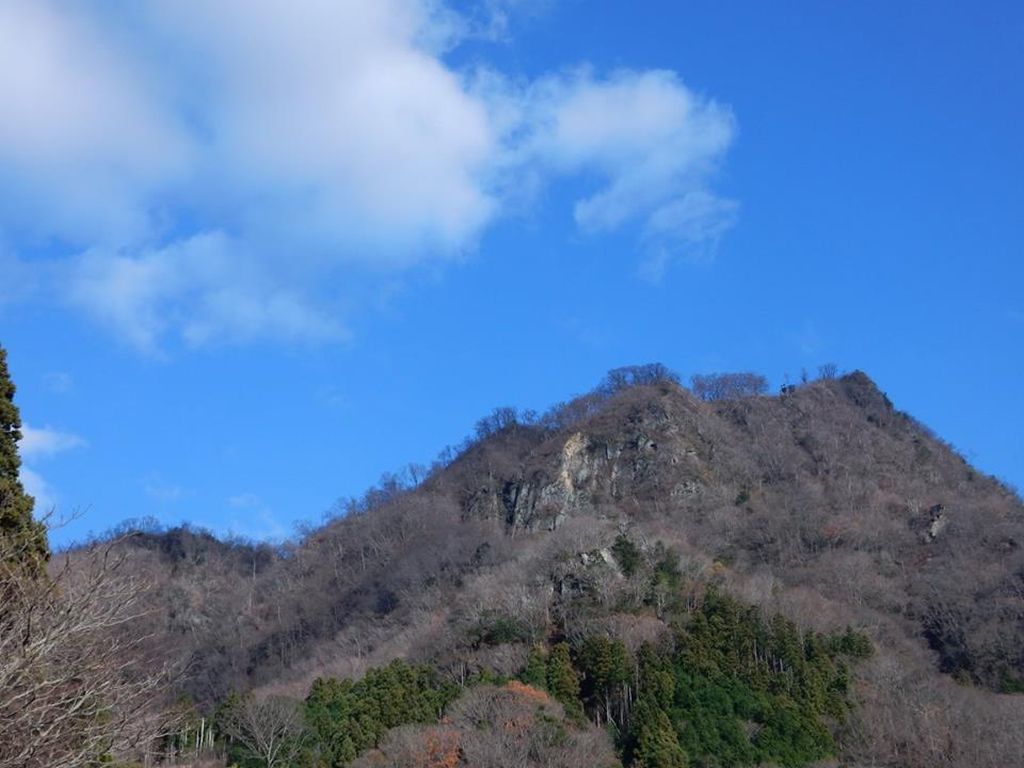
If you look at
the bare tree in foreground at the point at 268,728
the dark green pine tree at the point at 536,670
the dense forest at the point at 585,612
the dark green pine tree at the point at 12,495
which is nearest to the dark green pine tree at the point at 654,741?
the dense forest at the point at 585,612

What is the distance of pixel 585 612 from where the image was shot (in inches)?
1989

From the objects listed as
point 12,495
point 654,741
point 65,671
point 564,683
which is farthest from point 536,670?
point 65,671

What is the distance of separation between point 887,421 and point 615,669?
65.1 m

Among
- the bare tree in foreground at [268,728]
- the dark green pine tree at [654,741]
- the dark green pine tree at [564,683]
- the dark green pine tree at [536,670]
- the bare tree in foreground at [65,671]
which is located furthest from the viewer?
the dark green pine tree at [536,670]

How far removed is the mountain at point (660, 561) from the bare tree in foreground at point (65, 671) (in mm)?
Result: 19452

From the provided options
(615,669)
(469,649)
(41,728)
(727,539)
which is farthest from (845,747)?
(41,728)

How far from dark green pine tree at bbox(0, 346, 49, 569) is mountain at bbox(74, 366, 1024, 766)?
15381 mm

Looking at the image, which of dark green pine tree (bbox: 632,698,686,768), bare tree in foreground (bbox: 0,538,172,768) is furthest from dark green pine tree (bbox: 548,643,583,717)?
bare tree in foreground (bbox: 0,538,172,768)

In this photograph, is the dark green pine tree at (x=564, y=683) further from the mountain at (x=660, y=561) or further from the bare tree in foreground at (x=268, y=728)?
the bare tree in foreground at (x=268, y=728)

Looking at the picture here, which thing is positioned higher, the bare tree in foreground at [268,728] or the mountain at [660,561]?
the mountain at [660,561]

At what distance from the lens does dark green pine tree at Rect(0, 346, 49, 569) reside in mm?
11570

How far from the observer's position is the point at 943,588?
200 feet

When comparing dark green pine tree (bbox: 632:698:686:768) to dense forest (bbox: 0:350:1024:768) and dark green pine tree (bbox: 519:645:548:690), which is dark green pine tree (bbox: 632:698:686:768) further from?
dark green pine tree (bbox: 519:645:548:690)

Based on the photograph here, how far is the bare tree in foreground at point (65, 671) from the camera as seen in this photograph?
318 inches
